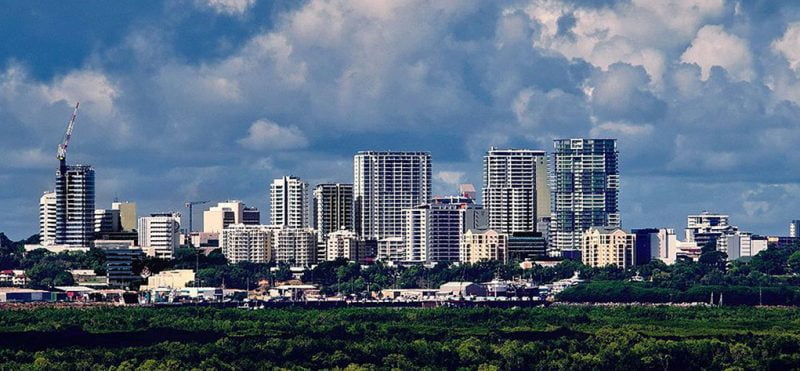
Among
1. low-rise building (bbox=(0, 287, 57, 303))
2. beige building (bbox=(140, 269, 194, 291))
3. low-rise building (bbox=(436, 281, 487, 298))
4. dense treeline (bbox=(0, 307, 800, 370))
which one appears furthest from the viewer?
beige building (bbox=(140, 269, 194, 291))

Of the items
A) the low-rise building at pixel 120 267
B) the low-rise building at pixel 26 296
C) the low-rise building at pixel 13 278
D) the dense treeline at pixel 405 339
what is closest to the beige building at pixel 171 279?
the low-rise building at pixel 120 267

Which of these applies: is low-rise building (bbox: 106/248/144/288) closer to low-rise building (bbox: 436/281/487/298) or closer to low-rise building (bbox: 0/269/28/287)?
low-rise building (bbox: 0/269/28/287)

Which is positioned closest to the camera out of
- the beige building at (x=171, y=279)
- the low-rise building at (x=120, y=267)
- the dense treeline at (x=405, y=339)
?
the dense treeline at (x=405, y=339)

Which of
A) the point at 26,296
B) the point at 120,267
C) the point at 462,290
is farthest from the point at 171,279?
the point at 462,290

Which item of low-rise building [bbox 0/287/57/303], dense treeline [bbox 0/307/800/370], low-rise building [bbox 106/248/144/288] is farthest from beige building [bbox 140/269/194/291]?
dense treeline [bbox 0/307/800/370]

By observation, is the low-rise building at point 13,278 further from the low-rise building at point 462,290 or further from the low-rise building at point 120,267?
the low-rise building at point 462,290

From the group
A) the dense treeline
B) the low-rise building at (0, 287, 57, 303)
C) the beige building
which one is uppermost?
the beige building

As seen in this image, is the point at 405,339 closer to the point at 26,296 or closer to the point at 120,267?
the point at 26,296

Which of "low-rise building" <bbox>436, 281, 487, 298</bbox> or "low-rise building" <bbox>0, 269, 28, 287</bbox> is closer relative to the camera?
"low-rise building" <bbox>436, 281, 487, 298</bbox>
